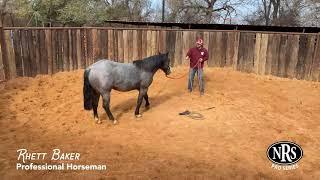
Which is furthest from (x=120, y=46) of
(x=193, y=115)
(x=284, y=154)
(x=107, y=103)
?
(x=284, y=154)

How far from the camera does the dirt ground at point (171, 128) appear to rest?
643cm

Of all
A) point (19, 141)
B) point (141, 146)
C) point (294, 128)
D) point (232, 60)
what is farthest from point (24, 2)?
Result: point (294, 128)

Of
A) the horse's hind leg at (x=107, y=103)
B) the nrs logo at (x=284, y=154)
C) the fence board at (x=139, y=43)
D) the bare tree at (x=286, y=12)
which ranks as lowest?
the nrs logo at (x=284, y=154)

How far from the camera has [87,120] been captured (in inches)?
356

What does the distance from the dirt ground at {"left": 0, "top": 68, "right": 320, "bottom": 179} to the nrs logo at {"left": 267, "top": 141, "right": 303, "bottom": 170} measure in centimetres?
13

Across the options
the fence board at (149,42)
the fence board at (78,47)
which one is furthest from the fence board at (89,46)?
the fence board at (149,42)

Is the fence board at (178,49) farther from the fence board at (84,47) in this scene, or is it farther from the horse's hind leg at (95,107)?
the horse's hind leg at (95,107)

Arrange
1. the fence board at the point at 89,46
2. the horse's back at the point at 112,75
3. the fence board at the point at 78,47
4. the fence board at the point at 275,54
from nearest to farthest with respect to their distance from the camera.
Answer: the horse's back at the point at 112,75 → the fence board at the point at 275,54 → the fence board at the point at 78,47 → the fence board at the point at 89,46

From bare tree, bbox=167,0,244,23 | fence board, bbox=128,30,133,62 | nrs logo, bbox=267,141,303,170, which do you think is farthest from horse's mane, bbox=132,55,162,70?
bare tree, bbox=167,0,244,23

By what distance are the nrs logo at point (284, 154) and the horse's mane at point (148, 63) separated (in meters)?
3.65

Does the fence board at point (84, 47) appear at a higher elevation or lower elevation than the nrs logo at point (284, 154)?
higher

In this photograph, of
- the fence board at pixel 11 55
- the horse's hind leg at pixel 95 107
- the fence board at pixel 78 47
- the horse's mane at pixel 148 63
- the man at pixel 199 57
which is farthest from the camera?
the fence board at pixel 78 47

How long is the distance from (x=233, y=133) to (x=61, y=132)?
13.2ft

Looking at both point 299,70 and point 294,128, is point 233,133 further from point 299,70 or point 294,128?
point 299,70
